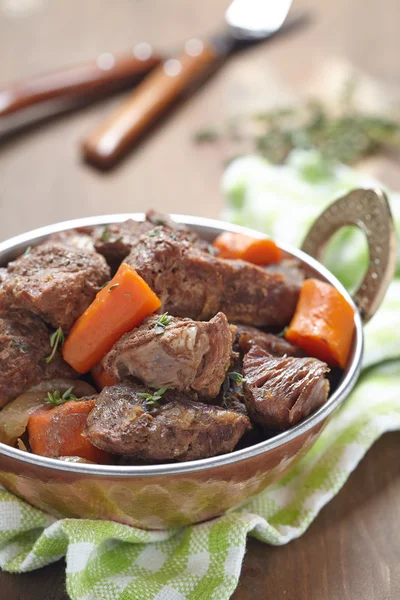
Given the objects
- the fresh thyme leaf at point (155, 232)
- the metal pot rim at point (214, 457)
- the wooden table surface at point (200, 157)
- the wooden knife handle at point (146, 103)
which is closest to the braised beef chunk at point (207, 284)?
the fresh thyme leaf at point (155, 232)

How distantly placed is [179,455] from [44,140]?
2.77 m

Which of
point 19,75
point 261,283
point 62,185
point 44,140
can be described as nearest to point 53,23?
point 19,75

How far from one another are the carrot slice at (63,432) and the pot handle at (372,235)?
1006mm

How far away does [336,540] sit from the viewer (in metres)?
2.18

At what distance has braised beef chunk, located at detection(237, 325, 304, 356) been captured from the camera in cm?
218

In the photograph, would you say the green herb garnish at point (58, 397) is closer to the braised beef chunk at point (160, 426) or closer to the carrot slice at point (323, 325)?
the braised beef chunk at point (160, 426)

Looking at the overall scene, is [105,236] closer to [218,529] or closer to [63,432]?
[63,432]

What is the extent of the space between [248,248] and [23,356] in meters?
0.88

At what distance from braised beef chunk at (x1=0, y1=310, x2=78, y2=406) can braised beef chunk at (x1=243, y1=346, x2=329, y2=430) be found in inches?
20.2

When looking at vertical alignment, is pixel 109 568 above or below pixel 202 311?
below

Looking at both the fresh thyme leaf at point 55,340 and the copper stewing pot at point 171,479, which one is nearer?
the copper stewing pot at point 171,479

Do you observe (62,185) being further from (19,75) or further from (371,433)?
(371,433)

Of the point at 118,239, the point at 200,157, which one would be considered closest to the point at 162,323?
the point at 118,239

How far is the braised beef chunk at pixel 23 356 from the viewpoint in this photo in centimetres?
200
